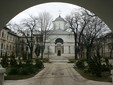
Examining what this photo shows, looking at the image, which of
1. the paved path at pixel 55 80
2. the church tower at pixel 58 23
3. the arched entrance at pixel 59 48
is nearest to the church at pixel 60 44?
the arched entrance at pixel 59 48

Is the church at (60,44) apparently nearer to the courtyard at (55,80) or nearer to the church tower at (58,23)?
the church tower at (58,23)

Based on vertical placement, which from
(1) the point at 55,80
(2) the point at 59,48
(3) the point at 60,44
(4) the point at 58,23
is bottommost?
(1) the point at 55,80

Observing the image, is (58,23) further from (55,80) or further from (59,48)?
(55,80)

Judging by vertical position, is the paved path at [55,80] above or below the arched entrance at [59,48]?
below

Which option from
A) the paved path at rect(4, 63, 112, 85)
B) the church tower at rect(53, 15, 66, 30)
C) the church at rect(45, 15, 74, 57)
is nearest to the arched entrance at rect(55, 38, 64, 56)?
the church at rect(45, 15, 74, 57)

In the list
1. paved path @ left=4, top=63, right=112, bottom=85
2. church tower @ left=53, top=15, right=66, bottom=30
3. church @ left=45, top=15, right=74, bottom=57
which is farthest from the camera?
church tower @ left=53, top=15, right=66, bottom=30

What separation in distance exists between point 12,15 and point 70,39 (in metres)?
68.4

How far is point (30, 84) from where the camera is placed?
1307 cm

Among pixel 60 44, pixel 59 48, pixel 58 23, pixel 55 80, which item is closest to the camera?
pixel 55 80

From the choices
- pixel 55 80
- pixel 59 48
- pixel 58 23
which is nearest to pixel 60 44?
pixel 59 48

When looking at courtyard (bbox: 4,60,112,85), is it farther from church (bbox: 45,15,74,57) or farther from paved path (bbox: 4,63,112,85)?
church (bbox: 45,15,74,57)

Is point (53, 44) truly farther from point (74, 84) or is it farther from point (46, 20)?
point (74, 84)

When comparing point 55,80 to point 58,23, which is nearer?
point 55,80

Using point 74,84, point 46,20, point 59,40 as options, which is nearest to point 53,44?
point 59,40
